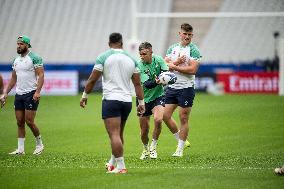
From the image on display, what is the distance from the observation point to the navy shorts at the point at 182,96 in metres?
16.2

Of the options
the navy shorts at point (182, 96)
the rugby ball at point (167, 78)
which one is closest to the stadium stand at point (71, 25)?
the navy shorts at point (182, 96)

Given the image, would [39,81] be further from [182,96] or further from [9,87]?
[182,96]

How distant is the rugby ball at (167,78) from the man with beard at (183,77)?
0.89 metres

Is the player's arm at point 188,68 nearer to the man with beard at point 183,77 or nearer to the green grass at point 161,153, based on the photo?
the man with beard at point 183,77

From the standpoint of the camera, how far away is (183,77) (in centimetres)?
1630

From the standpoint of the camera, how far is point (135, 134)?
21.5 meters

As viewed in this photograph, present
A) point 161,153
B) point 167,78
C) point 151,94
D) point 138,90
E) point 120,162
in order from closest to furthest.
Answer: point 120,162
point 138,90
point 167,78
point 151,94
point 161,153

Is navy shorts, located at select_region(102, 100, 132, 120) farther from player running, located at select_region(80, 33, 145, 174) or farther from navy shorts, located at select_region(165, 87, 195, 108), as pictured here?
navy shorts, located at select_region(165, 87, 195, 108)

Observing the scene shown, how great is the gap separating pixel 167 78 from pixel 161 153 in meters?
2.53

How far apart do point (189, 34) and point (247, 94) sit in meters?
21.5

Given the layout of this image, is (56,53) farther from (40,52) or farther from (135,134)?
(135,134)

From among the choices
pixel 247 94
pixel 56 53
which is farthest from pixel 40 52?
pixel 247 94

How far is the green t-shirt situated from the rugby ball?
576 mm

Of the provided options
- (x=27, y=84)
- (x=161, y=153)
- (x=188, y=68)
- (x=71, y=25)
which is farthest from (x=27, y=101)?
(x=71, y=25)
